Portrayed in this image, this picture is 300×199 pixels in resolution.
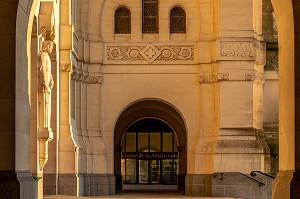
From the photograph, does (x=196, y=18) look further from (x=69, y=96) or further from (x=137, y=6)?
(x=69, y=96)

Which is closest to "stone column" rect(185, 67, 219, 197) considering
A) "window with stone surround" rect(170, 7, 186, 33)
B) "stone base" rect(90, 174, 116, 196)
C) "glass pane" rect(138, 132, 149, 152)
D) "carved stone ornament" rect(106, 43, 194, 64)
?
"carved stone ornament" rect(106, 43, 194, 64)

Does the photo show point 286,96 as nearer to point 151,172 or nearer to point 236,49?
point 236,49

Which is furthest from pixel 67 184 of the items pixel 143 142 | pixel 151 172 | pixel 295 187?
pixel 151 172

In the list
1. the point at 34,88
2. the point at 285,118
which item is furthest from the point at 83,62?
the point at 285,118

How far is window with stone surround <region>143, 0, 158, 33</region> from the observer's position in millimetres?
41562

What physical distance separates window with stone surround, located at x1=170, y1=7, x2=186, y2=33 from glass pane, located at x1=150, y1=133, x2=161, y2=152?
22039 millimetres

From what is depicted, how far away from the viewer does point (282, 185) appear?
15977 millimetres

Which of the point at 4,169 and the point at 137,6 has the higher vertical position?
the point at 137,6

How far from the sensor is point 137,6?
136 ft

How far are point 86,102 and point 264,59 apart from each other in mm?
8115

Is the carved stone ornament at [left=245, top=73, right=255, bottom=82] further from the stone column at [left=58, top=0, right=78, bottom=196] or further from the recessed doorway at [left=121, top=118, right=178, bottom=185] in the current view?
the recessed doorway at [left=121, top=118, right=178, bottom=185]

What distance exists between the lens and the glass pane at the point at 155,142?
6306 centimetres

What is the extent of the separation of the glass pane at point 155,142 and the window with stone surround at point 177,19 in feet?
72.3

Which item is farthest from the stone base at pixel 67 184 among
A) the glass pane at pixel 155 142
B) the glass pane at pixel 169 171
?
the glass pane at pixel 169 171
